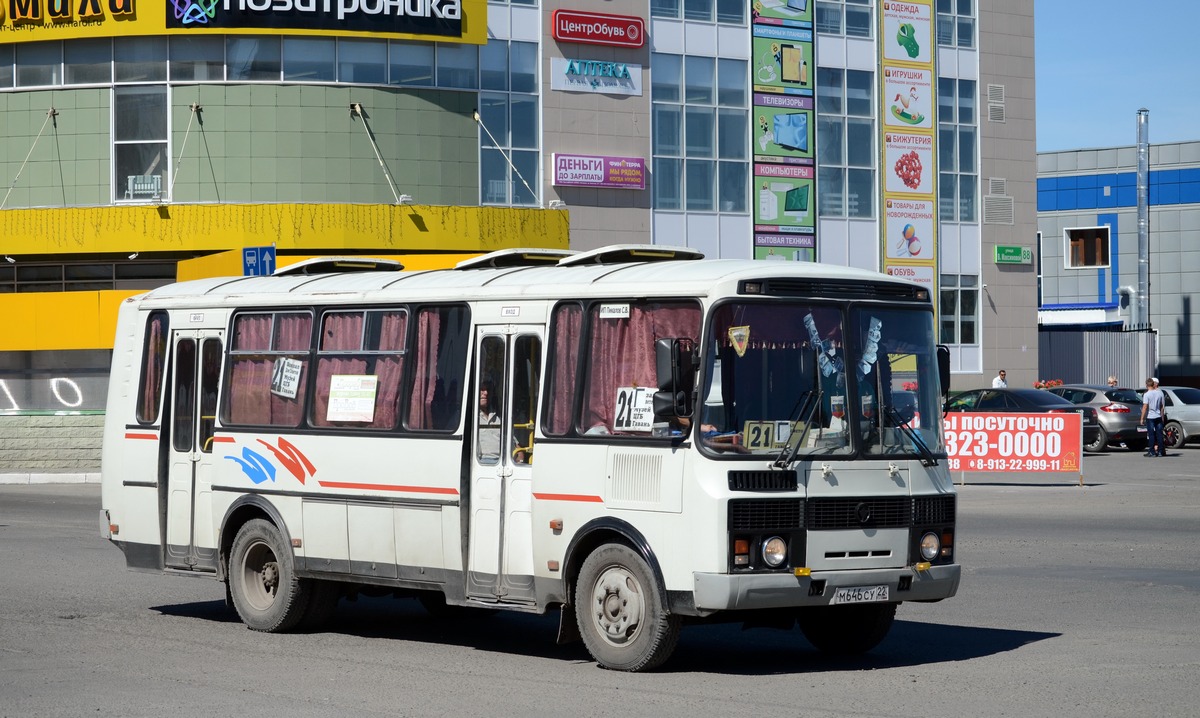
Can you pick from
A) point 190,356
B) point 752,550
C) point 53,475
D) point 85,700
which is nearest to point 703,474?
point 752,550

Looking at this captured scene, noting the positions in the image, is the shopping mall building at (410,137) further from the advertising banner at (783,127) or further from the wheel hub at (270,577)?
the wheel hub at (270,577)

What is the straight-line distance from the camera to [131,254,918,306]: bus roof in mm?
10070

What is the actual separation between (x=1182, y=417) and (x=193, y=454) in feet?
104

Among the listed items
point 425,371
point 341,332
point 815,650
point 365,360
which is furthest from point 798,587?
point 341,332

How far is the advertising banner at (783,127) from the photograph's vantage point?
44375mm

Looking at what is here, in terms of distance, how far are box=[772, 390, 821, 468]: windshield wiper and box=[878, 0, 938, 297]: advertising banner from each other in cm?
3729

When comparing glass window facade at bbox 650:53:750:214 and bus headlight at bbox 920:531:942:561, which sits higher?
glass window facade at bbox 650:53:750:214

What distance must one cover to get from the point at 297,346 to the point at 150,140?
27.3 m

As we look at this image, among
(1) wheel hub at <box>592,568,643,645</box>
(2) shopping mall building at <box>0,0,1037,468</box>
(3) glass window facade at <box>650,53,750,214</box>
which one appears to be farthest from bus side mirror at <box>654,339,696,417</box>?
(3) glass window facade at <box>650,53,750,214</box>

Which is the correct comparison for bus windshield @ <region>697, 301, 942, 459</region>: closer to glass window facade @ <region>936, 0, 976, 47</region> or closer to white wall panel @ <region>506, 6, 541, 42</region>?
white wall panel @ <region>506, 6, 541, 42</region>

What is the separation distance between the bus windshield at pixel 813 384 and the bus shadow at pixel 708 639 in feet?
4.76

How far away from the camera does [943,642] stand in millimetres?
11406

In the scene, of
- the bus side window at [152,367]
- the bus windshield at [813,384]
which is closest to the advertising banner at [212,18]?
the bus side window at [152,367]

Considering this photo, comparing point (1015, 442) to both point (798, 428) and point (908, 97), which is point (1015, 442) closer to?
point (798, 428)
